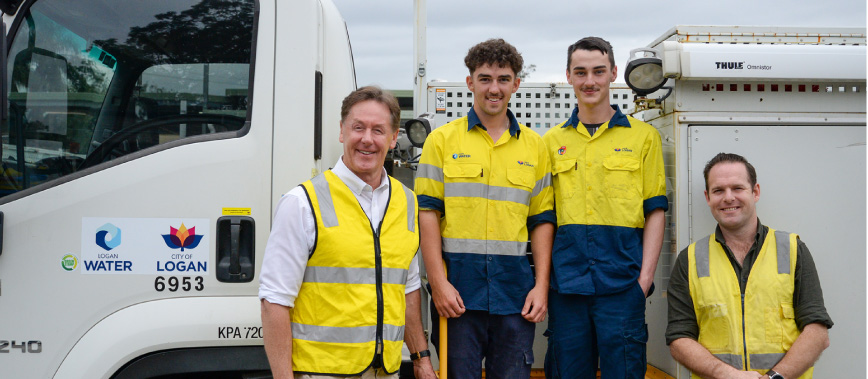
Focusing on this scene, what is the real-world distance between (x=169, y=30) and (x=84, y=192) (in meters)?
0.65

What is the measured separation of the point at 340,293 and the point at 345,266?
84mm

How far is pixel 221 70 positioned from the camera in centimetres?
252

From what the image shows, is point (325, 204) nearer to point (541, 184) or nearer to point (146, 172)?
point (146, 172)

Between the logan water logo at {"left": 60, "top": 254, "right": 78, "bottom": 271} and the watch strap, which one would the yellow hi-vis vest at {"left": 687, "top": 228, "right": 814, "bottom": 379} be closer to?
the watch strap

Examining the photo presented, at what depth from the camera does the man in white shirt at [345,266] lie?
204 centimetres

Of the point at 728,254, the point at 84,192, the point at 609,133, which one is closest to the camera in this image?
the point at 84,192

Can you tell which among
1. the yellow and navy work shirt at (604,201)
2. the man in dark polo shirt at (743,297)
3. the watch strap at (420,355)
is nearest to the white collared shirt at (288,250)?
the watch strap at (420,355)

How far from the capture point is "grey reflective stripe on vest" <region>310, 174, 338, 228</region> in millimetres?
2080

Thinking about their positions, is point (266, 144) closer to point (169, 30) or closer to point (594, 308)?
point (169, 30)

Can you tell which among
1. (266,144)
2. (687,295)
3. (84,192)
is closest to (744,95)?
(687,295)

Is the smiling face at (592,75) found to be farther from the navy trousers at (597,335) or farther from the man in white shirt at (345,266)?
the man in white shirt at (345,266)

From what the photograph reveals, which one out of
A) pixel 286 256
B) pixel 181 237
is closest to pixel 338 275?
pixel 286 256

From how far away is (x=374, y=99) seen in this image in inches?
87.2

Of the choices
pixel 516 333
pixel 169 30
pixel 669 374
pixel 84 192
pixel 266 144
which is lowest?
pixel 669 374
